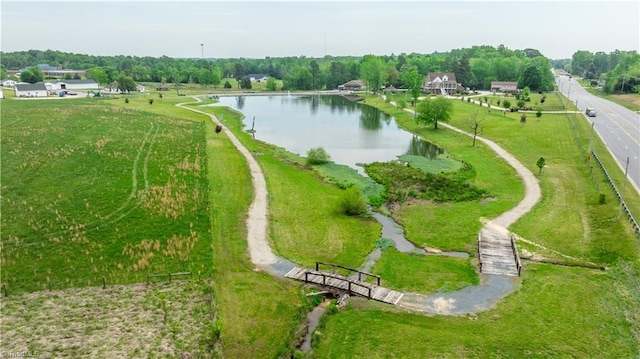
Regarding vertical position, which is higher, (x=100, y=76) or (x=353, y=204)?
(x=100, y=76)

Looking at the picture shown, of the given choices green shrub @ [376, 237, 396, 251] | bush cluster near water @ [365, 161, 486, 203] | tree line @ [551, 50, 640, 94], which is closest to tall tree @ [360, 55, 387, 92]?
tree line @ [551, 50, 640, 94]

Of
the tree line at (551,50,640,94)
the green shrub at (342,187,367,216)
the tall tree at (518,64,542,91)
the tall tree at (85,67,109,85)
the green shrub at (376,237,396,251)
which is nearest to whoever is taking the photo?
the green shrub at (376,237,396,251)

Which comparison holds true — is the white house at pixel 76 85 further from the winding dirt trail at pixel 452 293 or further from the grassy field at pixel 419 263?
the winding dirt trail at pixel 452 293

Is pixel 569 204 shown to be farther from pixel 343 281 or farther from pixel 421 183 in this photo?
pixel 343 281

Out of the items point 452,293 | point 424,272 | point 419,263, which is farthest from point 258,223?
point 452,293

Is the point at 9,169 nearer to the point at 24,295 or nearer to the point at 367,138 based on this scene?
the point at 24,295

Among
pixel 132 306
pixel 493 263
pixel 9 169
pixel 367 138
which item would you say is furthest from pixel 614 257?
pixel 9 169

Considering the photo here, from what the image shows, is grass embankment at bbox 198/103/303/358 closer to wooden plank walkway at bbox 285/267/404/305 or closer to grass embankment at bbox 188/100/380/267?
wooden plank walkway at bbox 285/267/404/305

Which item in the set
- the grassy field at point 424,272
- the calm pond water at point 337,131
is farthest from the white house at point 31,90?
the grassy field at point 424,272
